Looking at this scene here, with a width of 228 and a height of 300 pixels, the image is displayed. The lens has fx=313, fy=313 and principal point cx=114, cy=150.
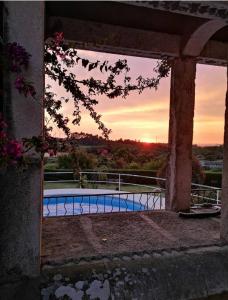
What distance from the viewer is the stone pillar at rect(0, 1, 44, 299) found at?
2613mm

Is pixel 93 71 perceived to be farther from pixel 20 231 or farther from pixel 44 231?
pixel 44 231

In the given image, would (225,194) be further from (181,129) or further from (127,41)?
(127,41)

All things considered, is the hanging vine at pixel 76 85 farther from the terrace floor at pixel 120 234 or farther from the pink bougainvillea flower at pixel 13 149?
the terrace floor at pixel 120 234

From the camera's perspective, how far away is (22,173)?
2670 millimetres

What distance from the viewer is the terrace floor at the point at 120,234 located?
3676 millimetres

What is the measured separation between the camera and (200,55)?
6.35 m

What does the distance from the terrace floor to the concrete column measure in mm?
547

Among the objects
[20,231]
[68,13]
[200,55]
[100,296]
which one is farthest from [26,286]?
[200,55]

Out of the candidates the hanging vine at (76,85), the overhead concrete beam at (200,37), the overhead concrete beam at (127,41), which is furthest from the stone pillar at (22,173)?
the overhead concrete beam at (200,37)

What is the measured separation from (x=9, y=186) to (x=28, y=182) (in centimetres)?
16

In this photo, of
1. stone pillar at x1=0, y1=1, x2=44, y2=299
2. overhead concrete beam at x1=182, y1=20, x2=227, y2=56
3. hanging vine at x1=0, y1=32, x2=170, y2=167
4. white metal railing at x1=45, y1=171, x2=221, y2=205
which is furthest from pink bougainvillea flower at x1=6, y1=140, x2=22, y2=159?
overhead concrete beam at x1=182, y1=20, x2=227, y2=56

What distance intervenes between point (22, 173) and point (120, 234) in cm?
221

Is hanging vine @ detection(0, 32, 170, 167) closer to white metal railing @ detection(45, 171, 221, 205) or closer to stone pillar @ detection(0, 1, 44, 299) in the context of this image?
stone pillar @ detection(0, 1, 44, 299)

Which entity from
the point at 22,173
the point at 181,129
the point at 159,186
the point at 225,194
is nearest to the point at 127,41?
the point at 181,129
